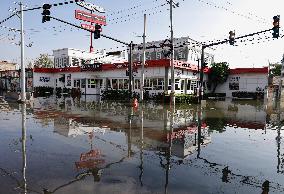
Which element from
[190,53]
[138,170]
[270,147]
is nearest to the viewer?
[138,170]

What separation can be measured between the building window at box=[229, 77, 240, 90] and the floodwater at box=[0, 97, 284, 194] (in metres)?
32.7

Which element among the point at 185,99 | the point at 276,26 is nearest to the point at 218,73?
the point at 185,99

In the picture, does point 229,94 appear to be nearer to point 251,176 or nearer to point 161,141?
point 161,141

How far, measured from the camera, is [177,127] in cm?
1421

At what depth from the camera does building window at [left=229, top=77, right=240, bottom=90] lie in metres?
45.3

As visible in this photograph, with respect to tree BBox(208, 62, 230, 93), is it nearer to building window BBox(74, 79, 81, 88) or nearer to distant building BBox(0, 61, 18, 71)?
building window BBox(74, 79, 81, 88)

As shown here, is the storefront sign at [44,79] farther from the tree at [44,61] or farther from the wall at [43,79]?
the tree at [44,61]

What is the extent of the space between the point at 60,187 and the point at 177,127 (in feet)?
29.6

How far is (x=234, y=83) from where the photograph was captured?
4575cm

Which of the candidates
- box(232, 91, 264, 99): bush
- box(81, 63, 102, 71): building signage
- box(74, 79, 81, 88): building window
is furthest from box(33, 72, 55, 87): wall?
box(232, 91, 264, 99): bush

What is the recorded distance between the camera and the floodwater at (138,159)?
20.3 ft

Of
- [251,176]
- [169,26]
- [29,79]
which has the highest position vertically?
[169,26]

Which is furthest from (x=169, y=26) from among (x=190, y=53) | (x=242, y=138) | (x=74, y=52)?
(x=74, y=52)

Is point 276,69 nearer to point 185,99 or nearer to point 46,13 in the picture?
point 185,99
